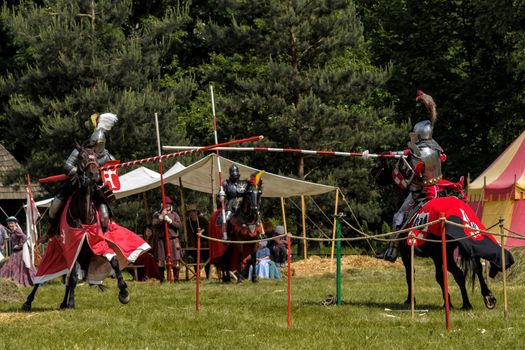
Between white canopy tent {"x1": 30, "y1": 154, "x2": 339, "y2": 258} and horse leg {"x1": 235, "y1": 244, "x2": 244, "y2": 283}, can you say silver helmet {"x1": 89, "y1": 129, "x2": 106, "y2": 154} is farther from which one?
white canopy tent {"x1": 30, "y1": 154, "x2": 339, "y2": 258}

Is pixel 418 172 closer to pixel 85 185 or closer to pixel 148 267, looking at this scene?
pixel 85 185

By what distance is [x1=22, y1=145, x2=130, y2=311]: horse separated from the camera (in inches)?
557

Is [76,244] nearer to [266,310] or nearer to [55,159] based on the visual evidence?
[266,310]

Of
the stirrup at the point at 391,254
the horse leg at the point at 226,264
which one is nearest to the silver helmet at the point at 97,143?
the stirrup at the point at 391,254

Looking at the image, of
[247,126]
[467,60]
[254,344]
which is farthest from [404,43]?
[254,344]

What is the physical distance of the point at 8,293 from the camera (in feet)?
52.4

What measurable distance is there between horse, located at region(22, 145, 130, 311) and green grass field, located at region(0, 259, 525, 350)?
0.35 m

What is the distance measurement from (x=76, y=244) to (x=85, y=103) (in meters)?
18.6

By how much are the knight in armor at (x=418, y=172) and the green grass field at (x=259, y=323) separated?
1229 mm

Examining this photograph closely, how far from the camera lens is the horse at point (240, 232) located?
2000cm

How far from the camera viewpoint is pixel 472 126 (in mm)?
39969

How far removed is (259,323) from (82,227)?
337cm

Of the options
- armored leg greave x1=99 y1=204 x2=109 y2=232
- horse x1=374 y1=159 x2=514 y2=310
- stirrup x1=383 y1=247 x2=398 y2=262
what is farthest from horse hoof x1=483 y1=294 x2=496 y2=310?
armored leg greave x1=99 y1=204 x2=109 y2=232

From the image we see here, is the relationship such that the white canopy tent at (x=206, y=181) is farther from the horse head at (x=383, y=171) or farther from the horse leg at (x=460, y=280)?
the horse leg at (x=460, y=280)
